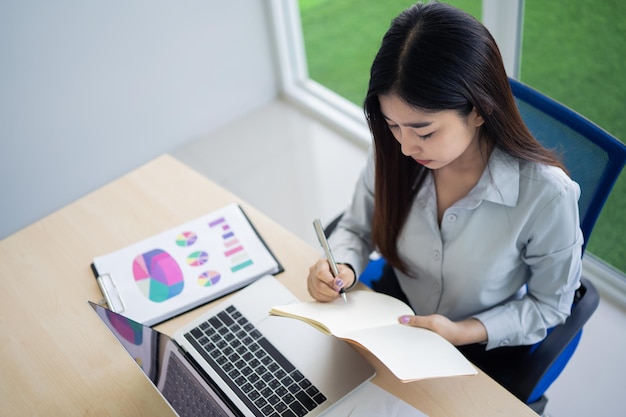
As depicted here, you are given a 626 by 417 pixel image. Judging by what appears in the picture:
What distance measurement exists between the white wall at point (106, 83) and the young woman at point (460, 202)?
61.4 inches

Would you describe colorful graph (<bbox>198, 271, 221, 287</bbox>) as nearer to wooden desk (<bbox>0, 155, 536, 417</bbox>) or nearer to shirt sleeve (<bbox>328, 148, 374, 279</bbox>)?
wooden desk (<bbox>0, 155, 536, 417</bbox>)

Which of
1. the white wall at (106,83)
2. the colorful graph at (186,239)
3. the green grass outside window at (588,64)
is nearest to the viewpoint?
the colorful graph at (186,239)

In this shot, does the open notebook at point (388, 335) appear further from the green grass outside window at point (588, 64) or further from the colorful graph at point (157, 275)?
the green grass outside window at point (588, 64)

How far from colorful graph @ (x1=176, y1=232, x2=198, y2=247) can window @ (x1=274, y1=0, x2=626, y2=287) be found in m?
1.10

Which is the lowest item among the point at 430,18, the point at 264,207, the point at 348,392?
the point at 264,207

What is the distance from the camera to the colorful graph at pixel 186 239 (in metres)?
1.59

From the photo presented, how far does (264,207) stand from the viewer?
282cm

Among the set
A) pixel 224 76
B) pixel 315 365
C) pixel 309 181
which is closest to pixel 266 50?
pixel 224 76

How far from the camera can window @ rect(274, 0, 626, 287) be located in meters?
2.43

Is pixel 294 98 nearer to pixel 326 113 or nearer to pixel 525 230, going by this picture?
pixel 326 113

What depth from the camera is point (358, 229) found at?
1595mm

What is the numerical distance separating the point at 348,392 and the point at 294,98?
2.28 m

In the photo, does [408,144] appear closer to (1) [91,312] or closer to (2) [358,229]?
(2) [358,229]

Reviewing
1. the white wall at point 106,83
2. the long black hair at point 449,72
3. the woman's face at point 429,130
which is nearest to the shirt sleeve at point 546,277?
the long black hair at point 449,72
